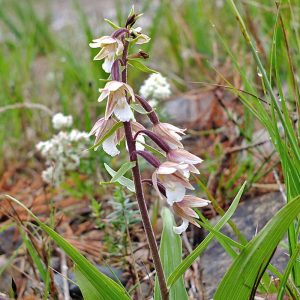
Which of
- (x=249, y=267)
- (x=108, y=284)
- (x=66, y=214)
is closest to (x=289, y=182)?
(x=249, y=267)

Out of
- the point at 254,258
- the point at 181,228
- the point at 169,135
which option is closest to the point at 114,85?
the point at 169,135

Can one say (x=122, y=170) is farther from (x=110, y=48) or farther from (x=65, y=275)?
(x=65, y=275)

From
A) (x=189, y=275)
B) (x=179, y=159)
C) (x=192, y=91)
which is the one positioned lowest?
(x=189, y=275)

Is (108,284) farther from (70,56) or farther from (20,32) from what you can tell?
(20,32)

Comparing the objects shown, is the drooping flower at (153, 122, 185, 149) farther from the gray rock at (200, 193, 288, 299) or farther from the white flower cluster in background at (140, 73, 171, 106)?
the white flower cluster in background at (140, 73, 171, 106)

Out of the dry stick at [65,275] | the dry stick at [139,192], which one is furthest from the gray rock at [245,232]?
the dry stick at [139,192]

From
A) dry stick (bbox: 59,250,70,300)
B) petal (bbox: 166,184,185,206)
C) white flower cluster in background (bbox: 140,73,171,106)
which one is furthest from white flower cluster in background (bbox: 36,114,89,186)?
petal (bbox: 166,184,185,206)

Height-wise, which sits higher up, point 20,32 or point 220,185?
point 20,32
